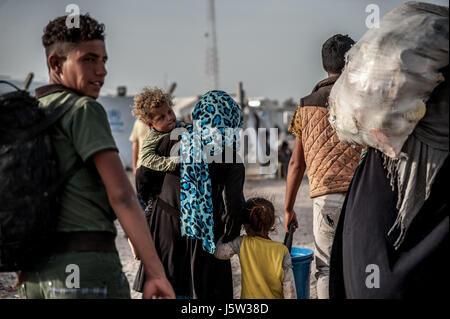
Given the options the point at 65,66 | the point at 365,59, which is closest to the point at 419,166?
the point at 365,59

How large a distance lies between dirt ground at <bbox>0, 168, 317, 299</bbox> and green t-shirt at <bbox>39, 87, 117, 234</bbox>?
1.66 metres

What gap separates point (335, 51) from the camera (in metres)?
3.71

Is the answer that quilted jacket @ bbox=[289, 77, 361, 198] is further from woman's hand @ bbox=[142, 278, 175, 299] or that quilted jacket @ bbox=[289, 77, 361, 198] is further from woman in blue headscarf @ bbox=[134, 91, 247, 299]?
woman's hand @ bbox=[142, 278, 175, 299]

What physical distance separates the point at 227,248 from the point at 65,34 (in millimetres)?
1798

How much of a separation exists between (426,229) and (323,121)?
161cm

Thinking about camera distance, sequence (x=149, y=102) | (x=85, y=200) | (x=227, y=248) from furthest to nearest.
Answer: (x=149, y=102) < (x=227, y=248) < (x=85, y=200)

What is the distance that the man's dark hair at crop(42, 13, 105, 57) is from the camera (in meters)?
2.22

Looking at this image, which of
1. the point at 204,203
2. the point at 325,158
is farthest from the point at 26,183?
the point at 325,158

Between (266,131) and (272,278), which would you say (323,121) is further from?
(266,131)

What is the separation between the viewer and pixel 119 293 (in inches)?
88.4

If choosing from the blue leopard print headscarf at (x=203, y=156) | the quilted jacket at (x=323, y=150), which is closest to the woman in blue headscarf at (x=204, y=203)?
the blue leopard print headscarf at (x=203, y=156)

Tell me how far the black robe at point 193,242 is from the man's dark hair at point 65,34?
1.44 m

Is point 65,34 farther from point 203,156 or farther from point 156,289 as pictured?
point 203,156

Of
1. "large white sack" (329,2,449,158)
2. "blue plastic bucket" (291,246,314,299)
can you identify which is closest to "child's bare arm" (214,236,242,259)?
"blue plastic bucket" (291,246,314,299)
